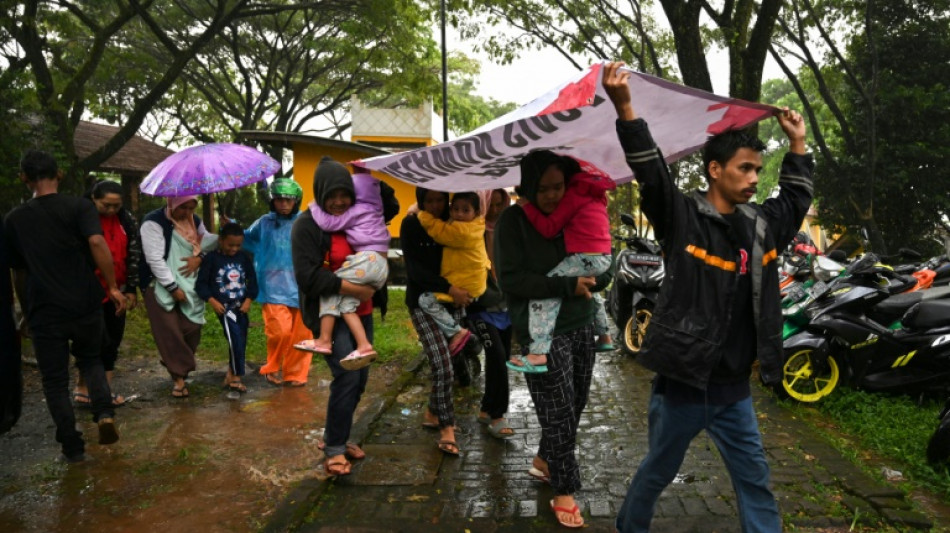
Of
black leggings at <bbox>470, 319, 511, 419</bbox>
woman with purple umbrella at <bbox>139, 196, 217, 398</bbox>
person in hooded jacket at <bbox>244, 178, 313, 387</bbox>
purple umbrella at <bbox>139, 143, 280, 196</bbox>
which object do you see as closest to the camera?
black leggings at <bbox>470, 319, 511, 419</bbox>

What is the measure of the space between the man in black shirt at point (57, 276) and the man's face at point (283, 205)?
2008mm

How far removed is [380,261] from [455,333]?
0.89m

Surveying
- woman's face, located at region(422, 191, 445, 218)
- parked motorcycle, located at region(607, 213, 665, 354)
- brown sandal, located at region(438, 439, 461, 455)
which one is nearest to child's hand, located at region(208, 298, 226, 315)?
woman's face, located at region(422, 191, 445, 218)

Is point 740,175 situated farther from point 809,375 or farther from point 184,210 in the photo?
point 184,210

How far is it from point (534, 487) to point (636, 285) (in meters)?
4.29

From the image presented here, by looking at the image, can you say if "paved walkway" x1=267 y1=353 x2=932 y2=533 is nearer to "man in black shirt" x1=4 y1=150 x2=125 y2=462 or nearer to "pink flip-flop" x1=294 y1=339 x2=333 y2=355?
"pink flip-flop" x1=294 y1=339 x2=333 y2=355

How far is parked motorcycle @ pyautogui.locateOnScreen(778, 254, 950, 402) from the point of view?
5.45 m

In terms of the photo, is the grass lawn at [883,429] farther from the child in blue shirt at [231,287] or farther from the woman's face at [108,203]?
the woman's face at [108,203]

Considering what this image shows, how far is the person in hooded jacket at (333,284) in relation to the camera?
4.13 m

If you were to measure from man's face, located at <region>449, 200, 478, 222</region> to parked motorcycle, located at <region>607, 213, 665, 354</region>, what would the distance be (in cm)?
349

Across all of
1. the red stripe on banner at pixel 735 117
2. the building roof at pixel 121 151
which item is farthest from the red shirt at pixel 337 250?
the building roof at pixel 121 151

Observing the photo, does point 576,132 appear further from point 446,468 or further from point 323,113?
point 323,113

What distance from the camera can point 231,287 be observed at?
21.3 ft

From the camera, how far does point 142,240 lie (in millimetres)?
6129
